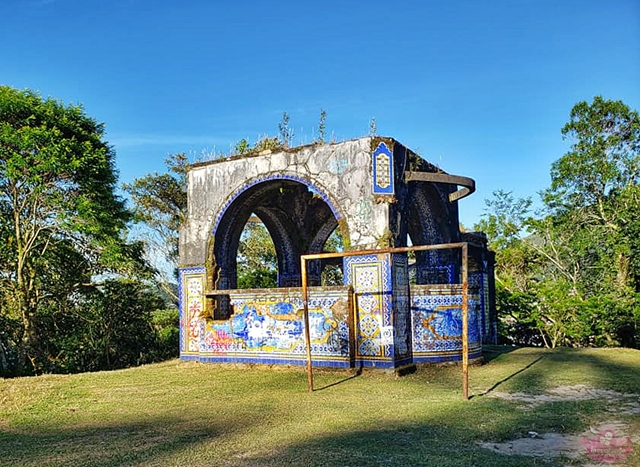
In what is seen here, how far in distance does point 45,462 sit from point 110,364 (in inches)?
361

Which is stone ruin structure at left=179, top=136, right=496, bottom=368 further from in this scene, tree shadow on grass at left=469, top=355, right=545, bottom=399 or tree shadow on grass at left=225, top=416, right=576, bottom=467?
tree shadow on grass at left=225, top=416, right=576, bottom=467

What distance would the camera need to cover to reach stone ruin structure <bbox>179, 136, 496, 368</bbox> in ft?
27.5

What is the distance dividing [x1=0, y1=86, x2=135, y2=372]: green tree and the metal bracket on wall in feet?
17.8

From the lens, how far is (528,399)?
629 centimetres

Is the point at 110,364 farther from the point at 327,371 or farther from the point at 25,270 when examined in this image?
the point at 327,371

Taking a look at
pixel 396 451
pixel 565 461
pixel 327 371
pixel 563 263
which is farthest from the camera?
pixel 563 263

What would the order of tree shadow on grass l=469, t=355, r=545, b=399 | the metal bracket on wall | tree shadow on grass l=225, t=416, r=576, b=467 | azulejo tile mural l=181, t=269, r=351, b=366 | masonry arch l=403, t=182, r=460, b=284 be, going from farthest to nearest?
1. masonry arch l=403, t=182, r=460, b=284
2. the metal bracket on wall
3. azulejo tile mural l=181, t=269, r=351, b=366
4. tree shadow on grass l=469, t=355, r=545, b=399
5. tree shadow on grass l=225, t=416, r=576, b=467

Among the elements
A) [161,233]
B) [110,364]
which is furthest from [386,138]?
[161,233]

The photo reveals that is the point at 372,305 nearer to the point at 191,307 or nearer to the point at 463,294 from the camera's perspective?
the point at 463,294

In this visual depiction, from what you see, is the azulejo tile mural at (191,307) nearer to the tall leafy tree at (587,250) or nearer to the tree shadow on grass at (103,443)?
the tree shadow on grass at (103,443)

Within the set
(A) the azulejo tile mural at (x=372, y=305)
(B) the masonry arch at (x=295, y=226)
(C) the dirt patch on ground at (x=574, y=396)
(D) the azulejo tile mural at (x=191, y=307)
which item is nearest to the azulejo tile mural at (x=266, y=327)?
(D) the azulejo tile mural at (x=191, y=307)

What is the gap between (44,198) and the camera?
33.4 feet

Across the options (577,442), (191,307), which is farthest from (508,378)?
(191,307)

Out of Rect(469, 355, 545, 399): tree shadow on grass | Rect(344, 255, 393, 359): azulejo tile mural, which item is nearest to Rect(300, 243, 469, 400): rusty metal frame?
Rect(469, 355, 545, 399): tree shadow on grass
